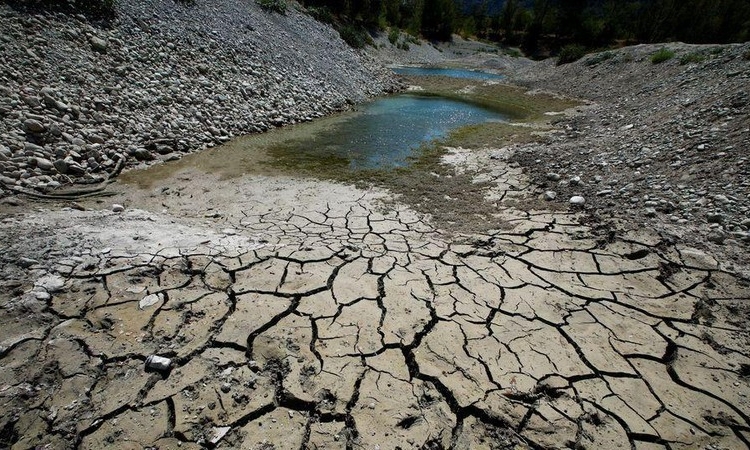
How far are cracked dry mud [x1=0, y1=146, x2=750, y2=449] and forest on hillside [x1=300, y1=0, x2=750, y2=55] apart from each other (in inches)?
840

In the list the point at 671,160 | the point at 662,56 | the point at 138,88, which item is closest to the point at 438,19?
the point at 662,56

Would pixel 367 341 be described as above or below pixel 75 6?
below

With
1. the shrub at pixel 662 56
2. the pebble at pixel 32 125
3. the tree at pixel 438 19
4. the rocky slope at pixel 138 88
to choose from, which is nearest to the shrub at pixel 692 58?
the shrub at pixel 662 56

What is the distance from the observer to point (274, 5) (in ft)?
46.2

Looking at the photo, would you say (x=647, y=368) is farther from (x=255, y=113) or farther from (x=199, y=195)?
(x=255, y=113)

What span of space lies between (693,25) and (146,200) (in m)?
45.3

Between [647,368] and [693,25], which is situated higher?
[693,25]

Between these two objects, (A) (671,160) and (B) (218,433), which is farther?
(A) (671,160)

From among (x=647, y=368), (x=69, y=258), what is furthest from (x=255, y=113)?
(x=647, y=368)

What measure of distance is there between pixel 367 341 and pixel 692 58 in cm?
1559

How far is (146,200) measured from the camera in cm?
461

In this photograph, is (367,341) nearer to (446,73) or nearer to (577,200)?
(577,200)

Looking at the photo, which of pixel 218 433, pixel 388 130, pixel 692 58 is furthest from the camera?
pixel 692 58

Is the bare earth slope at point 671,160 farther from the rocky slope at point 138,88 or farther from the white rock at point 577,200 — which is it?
the rocky slope at point 138,88
